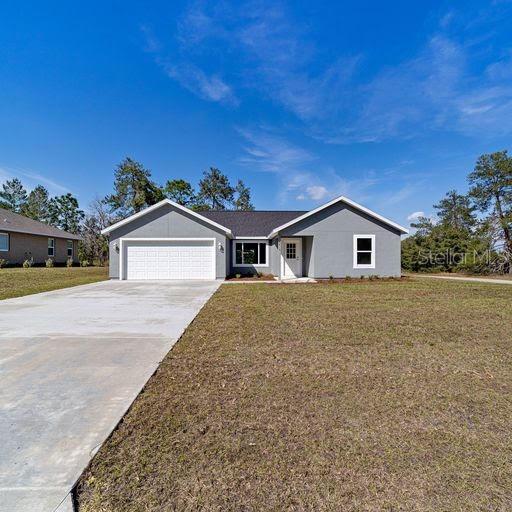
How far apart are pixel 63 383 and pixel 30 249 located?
93.8 ft

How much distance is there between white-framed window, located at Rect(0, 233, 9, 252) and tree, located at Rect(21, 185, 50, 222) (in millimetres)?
32793

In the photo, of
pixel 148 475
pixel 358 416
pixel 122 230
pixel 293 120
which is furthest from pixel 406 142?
pixel 148 475

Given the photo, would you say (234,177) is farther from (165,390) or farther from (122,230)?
(165,390)

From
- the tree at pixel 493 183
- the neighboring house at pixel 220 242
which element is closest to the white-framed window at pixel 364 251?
the neighboring house at pixel 220 242

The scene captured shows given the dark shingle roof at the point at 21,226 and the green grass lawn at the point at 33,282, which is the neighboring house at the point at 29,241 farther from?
the green grass lawn at the point at 33,282

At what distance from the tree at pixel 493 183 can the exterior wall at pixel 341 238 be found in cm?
1606

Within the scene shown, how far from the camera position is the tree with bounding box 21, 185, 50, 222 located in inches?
2039

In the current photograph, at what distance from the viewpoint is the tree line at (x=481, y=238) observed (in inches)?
864

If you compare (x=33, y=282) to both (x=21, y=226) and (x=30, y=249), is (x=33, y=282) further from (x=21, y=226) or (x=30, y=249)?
(x=21, y=226)

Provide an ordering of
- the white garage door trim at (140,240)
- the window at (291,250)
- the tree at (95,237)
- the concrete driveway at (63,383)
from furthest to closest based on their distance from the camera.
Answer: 1. the tree at (95,237)
2. the window at (291,250)
3. the white garage door trim at (140,240)
4. the concrete driveway at (63,383)

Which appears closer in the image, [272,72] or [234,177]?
[272,72]

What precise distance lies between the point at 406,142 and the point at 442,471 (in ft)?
74.8

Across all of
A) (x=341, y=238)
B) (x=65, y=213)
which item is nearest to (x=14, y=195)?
(x=65, y=213)

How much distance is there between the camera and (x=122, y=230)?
16.9 metres
